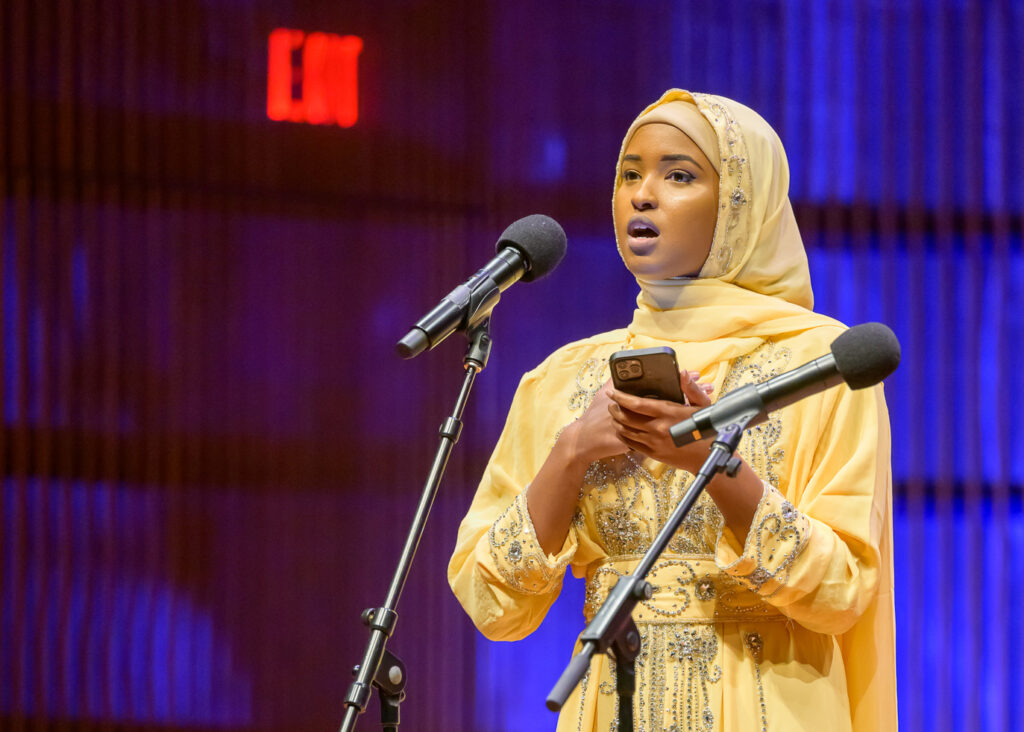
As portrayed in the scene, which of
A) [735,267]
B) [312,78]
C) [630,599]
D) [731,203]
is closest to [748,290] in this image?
[735,267]

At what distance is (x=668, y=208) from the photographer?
6.44ft

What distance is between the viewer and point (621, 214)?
80.0 inches

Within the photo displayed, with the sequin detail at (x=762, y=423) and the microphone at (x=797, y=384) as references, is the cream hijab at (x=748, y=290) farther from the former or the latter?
the microphone at (x=797, y=384)

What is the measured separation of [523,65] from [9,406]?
5.69 ft

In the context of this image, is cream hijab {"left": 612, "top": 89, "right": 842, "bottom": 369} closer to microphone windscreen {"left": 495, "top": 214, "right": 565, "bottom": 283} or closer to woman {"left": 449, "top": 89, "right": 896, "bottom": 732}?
woman {"left": 449, "top": 89, "right": 896, "bottom": 732}

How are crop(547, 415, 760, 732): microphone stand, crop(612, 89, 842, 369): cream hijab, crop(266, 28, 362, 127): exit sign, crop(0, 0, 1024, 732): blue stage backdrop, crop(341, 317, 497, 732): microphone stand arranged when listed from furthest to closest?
crop(266, 28, 362, 127): exit sign, crop(0, 0, 1024, 732): blue stage backdrop, crop(612, 89, 842, 369): cream hijab, crop(341, 317, 497, 732): microphone stand, crop(547, 415, 760, 732): microphone stand

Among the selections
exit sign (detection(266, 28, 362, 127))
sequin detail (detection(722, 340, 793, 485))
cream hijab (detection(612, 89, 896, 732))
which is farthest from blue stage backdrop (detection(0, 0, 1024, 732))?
sequin detail (detection(722, 340, 793, 485))

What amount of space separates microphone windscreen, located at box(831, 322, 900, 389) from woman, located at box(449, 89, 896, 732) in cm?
30

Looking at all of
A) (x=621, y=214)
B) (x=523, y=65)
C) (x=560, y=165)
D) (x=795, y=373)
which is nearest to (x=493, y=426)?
(x=560, y=165)

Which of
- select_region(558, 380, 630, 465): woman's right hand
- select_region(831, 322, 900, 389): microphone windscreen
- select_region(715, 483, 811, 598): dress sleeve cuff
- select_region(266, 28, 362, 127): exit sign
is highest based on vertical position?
select_region(266, 28, 362, 127): exit sign

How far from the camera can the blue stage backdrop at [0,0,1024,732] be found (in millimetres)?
3359

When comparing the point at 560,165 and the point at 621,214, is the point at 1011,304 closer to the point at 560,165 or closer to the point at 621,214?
the point at 560,165

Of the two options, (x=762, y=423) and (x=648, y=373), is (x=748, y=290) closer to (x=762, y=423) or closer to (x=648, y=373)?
(x=762, y=423)

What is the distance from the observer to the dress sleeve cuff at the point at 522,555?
1.81 m
